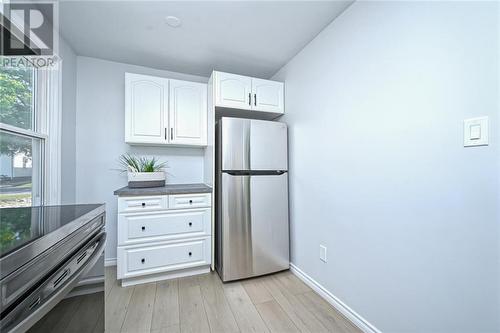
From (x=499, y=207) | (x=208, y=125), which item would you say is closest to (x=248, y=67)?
(x=208, y=125)

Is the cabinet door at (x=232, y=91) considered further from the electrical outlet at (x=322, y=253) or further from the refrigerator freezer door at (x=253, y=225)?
the electrical outlet at (x=322, y=253)

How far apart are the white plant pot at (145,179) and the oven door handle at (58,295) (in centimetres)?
130

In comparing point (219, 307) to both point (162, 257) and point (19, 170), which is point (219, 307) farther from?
point (19, 170)

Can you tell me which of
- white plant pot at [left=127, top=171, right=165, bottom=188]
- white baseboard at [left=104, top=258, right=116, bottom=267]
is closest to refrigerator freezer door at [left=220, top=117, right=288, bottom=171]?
white plant pot at [left=127, top=171, right=165, bottom=188]

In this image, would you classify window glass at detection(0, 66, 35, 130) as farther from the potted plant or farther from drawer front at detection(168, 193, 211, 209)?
Result: drawer front at detection(168, 193, 211, 209)

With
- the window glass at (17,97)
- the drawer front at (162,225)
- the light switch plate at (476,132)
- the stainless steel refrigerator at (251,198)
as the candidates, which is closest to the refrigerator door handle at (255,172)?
the stainless steel refrigerator at (251,198)

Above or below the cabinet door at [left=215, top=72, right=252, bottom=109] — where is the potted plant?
below

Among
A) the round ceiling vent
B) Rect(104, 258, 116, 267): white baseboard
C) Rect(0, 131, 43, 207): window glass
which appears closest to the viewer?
Rect(0, 131, 43, 207): window glass

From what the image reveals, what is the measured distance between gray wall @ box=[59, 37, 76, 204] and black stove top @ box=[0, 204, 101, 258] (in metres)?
1.36

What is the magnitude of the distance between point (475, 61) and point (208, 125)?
208cm

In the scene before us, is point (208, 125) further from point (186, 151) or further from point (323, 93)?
point (323, 93)

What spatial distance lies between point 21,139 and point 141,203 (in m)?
0.97

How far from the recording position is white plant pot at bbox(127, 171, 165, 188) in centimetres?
216

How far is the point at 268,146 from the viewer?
2.17 m
